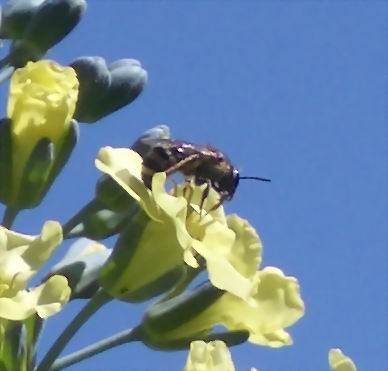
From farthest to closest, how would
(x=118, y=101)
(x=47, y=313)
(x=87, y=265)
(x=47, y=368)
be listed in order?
1. (x=118, y=101)
2. (x=87, y=265)
3. (x=47, y=368)
4. (x=47, y=313)

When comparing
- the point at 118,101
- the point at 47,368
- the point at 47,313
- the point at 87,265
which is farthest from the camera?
the point at 118,101

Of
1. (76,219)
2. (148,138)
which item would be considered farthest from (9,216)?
(148,138)

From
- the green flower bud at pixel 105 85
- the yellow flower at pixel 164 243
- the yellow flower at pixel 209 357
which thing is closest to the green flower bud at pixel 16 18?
the green flower bud at pixel 105 85

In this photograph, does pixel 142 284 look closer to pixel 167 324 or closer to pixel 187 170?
pixel 167 324

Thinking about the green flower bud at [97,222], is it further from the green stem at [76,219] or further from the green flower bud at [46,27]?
the green flower bud at [46,27]

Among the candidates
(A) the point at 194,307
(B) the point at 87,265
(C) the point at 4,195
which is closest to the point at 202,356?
(A) the point at 194,307

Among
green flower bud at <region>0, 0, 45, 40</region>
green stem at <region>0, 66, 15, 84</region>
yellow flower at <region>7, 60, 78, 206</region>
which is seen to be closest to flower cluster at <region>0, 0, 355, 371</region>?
yellow flower at <region>7, 60, 78, 206</region>

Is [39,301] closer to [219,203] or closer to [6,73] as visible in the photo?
[219,203]
